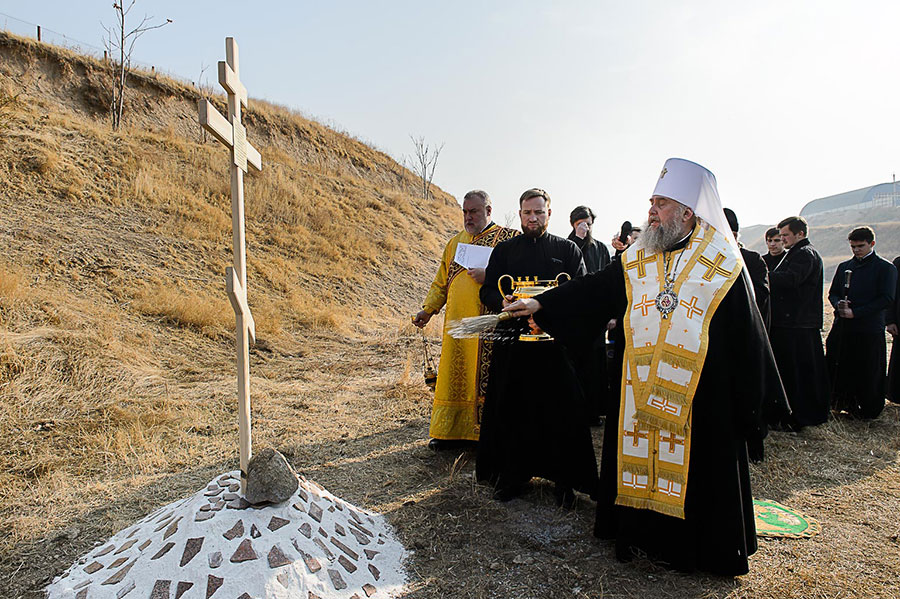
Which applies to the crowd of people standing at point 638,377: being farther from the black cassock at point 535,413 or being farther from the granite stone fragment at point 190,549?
the granite stone fragment at point 190,549

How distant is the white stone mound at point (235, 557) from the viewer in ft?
8.17

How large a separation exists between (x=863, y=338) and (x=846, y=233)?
2998 inches

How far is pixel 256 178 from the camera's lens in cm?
1880

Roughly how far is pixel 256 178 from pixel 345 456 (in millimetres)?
16044

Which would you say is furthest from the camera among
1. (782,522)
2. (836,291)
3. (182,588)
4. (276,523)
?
(836,291)

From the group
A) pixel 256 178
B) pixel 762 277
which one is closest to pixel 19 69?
pixel 256 178

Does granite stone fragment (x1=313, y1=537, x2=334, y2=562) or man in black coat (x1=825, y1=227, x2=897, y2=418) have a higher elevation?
man in black coat (x1=825, y1=227, x2=897, y2=418)

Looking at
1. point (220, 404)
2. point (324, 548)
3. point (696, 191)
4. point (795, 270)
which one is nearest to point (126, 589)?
point (324, 548)

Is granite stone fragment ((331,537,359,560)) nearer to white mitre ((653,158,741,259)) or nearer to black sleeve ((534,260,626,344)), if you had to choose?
black sleeve ((534,260,626,344))

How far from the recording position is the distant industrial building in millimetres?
93812

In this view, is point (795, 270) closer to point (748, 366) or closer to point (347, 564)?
point (748, 366)

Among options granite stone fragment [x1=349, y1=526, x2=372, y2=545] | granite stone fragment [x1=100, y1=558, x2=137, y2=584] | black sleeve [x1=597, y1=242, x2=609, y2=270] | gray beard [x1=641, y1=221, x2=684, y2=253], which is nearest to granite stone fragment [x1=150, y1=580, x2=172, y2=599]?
granite stone fragment [x1=100, y1=558, x2=137, y2=584]

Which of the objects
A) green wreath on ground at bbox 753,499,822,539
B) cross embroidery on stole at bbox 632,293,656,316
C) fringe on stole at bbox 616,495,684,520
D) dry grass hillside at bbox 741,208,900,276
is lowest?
green wreath on ground at bbox 753,499,822,539

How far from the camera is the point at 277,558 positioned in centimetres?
261
